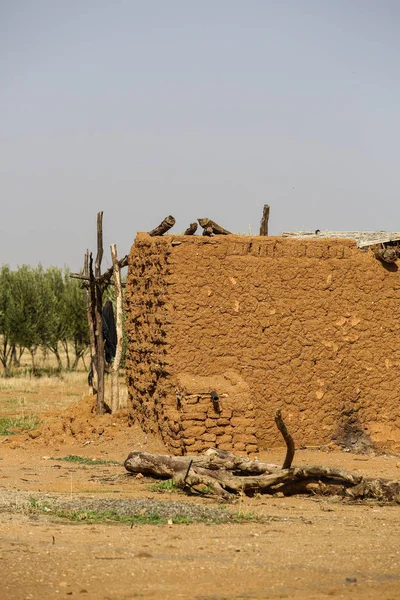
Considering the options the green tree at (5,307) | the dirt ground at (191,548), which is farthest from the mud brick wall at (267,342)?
the green tree at (5,307)

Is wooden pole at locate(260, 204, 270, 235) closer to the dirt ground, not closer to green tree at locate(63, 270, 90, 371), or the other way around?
the dirt ground

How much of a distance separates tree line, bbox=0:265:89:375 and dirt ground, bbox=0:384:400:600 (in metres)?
18.4

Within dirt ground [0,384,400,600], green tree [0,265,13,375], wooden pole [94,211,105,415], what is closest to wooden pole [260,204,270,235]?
wooden pole [94,211,105,415]

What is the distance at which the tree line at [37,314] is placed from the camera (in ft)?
97.4

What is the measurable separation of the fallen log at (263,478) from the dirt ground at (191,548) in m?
0.18

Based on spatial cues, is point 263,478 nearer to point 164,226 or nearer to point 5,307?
point 164,226

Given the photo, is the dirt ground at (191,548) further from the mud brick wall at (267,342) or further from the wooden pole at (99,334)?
the wooden pole at (99,334)

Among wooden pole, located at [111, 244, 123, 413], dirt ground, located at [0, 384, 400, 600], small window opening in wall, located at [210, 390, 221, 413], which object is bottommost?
dirt ground, located at [0, 384, 400, 600]

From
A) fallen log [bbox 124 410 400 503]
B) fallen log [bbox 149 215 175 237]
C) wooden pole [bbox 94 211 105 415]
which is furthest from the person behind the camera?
wooden pole [bbox 94 211 105 415]

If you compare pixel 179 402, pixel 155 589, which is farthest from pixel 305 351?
pixel 155 589

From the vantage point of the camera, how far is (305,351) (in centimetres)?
1298

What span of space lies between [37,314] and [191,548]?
2313 centimetres

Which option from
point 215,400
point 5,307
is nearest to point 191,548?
point 215,400

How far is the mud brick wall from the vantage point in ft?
40.8
